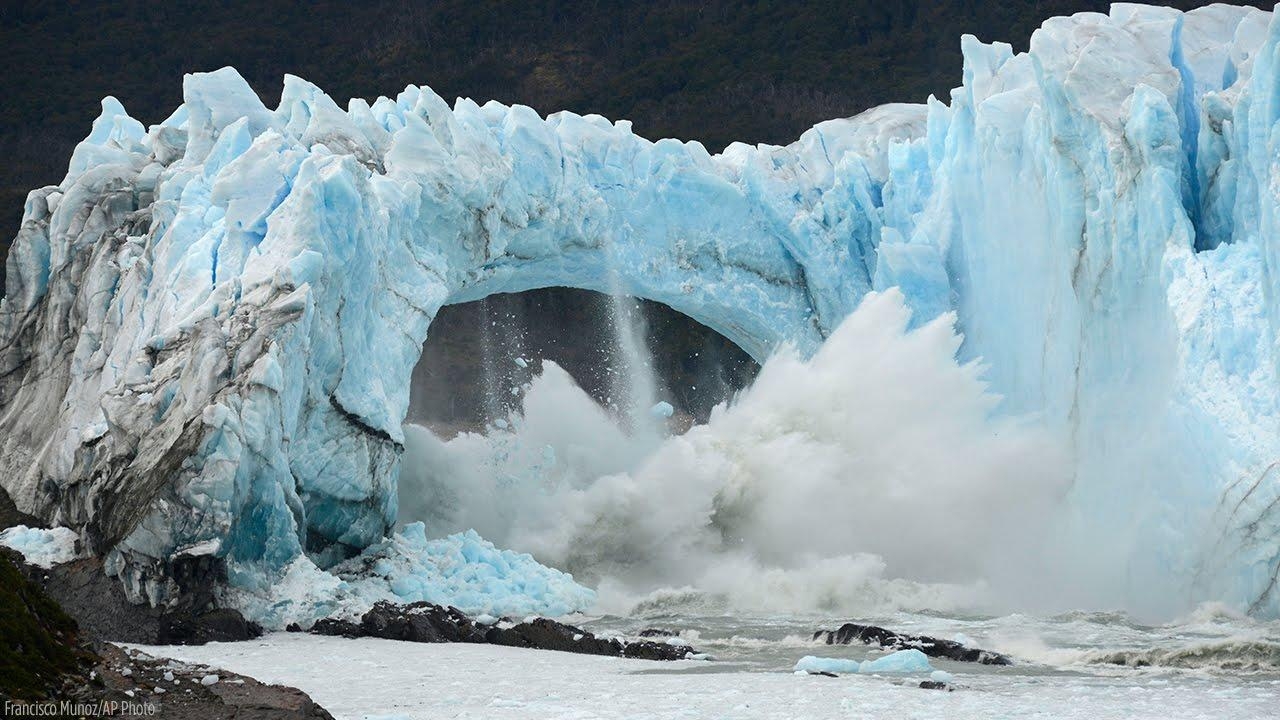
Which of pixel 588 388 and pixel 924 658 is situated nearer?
pixel 924 658

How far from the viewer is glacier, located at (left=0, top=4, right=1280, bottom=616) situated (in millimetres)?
16438

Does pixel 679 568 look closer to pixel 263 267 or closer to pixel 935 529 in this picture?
pixel 935 529

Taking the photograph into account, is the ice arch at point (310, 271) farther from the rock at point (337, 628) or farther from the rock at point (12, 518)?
the rock at point (337, 628)

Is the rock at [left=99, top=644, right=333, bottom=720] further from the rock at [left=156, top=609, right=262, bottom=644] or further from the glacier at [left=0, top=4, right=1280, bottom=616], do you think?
the glacier at [left=0, top=4, right=1280, bottom=616]

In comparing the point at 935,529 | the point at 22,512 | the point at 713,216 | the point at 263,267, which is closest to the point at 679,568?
the point at 935,529

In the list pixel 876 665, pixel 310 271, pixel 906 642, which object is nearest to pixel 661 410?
pixel 310 271

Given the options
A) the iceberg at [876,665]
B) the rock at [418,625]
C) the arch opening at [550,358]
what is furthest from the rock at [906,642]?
the arch opening at [550,358]

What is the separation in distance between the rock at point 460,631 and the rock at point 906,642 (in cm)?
174

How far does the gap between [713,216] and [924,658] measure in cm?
1212

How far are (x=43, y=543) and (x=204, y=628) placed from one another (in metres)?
3.45

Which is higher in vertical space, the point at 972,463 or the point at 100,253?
the point at 100,253

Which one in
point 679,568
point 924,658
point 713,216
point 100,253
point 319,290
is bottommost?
point 924,658

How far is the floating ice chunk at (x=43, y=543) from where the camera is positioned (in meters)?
17.0

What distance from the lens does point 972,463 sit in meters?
20.8
